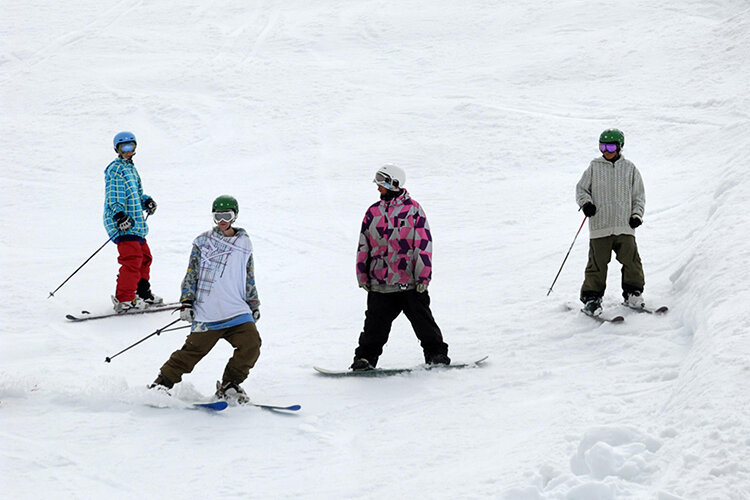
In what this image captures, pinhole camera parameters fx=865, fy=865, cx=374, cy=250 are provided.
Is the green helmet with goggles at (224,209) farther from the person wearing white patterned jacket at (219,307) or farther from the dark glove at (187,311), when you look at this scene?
the dark glove at (187,311)

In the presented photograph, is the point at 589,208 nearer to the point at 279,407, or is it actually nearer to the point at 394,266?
the point at 394,266

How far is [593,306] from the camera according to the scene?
306 inches

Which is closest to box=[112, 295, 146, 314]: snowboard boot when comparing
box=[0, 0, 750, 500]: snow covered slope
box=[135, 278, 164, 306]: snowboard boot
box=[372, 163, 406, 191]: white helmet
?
box=[135, 278, 164, 306]: snowboard boot


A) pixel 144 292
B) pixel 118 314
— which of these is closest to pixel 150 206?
pixel 144 292

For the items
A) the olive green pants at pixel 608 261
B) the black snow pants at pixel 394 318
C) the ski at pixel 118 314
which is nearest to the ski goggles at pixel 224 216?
the black snow pants at pixel 394 318

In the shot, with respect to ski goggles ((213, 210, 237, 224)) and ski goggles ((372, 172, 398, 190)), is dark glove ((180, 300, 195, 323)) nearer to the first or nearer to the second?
ski goggles ((213, 210, 237, 224))

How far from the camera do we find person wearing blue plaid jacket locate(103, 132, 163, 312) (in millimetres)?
9148

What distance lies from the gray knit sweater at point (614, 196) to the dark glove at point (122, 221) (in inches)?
182

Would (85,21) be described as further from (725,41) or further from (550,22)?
(725,41)

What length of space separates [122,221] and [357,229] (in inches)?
185

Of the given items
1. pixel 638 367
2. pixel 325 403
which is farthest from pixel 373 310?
pixel 638 367

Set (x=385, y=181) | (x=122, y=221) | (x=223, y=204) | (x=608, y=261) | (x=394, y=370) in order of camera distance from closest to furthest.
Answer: (x=223, y=204) → (x=385, y=181) → (x=394, y=370) → (x=608, y=261) → (x=122, y=221)

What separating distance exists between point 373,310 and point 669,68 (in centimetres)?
1511

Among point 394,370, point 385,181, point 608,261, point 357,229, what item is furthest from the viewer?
point 357,229
